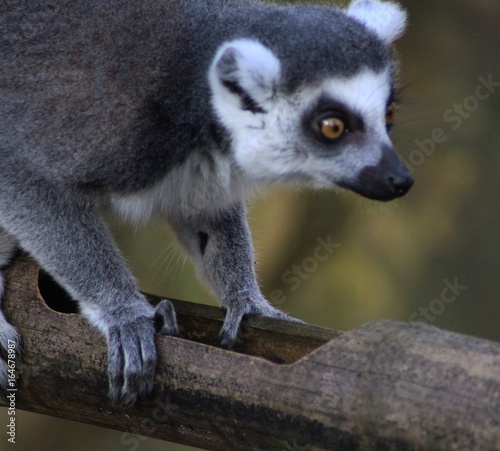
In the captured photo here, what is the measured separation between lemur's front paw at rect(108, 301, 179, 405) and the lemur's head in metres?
0.73

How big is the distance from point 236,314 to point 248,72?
3.77 ft

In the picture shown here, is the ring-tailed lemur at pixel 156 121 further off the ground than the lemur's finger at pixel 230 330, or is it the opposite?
the ring-tailed lemur at pixel 156 121

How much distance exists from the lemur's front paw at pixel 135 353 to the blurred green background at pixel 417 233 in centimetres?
306

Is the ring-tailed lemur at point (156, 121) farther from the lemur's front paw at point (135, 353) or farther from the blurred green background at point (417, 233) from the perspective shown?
the blurred green background at point (417, 233)

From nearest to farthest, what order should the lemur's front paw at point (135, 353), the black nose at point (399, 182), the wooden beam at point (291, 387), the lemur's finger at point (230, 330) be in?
the wooden beam at point (291, 387), the lemur's front paw at point (135, 353), the black nose at point (399, 182), the lemur's finger at point (230, 330)

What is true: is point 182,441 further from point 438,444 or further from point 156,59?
point 156,59

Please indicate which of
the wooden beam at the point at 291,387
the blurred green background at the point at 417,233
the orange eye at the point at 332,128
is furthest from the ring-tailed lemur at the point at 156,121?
the blurred green background at the point at 417,233

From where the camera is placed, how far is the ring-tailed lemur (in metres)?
2.66

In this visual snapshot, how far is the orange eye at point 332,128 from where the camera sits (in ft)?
8.70

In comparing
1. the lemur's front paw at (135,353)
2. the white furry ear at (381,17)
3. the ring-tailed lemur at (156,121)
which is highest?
the white furry ear at (381,17)

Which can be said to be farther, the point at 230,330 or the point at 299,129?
the point at 230,330

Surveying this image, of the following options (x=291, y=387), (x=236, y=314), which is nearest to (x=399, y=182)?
(x=291, y=387)

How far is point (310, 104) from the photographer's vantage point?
2674 millimetres

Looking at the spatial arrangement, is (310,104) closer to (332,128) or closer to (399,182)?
(332,128)
